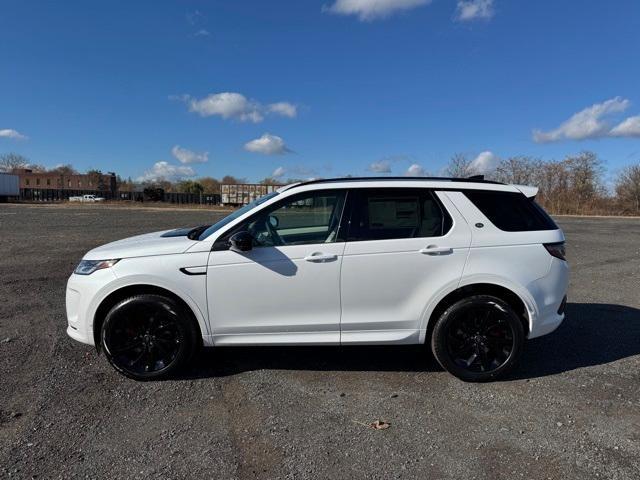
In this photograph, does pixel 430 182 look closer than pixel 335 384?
No

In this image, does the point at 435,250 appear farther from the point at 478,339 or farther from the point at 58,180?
the point at 58,180

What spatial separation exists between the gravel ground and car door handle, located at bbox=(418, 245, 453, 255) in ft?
3.92

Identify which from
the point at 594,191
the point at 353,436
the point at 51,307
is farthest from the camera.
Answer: the point at 594,191

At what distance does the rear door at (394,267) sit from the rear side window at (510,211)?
0.95 ft

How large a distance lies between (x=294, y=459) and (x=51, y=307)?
5207mm

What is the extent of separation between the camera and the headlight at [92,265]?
4.14m

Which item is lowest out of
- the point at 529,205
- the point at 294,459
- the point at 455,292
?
the point at 294,459

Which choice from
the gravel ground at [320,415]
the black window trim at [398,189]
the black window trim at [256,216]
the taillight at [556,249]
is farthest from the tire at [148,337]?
the taillight at [556,249]

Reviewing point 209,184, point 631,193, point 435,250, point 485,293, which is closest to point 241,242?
point 435,250

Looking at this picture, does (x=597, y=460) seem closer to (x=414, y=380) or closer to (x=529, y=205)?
(x=414, y=380)

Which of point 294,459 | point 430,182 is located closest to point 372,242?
point 430,182

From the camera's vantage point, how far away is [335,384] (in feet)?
13.6

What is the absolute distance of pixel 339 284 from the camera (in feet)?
13.4

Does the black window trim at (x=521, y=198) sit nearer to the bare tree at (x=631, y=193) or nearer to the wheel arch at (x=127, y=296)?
the wheel arch at (x=127, y=296)
